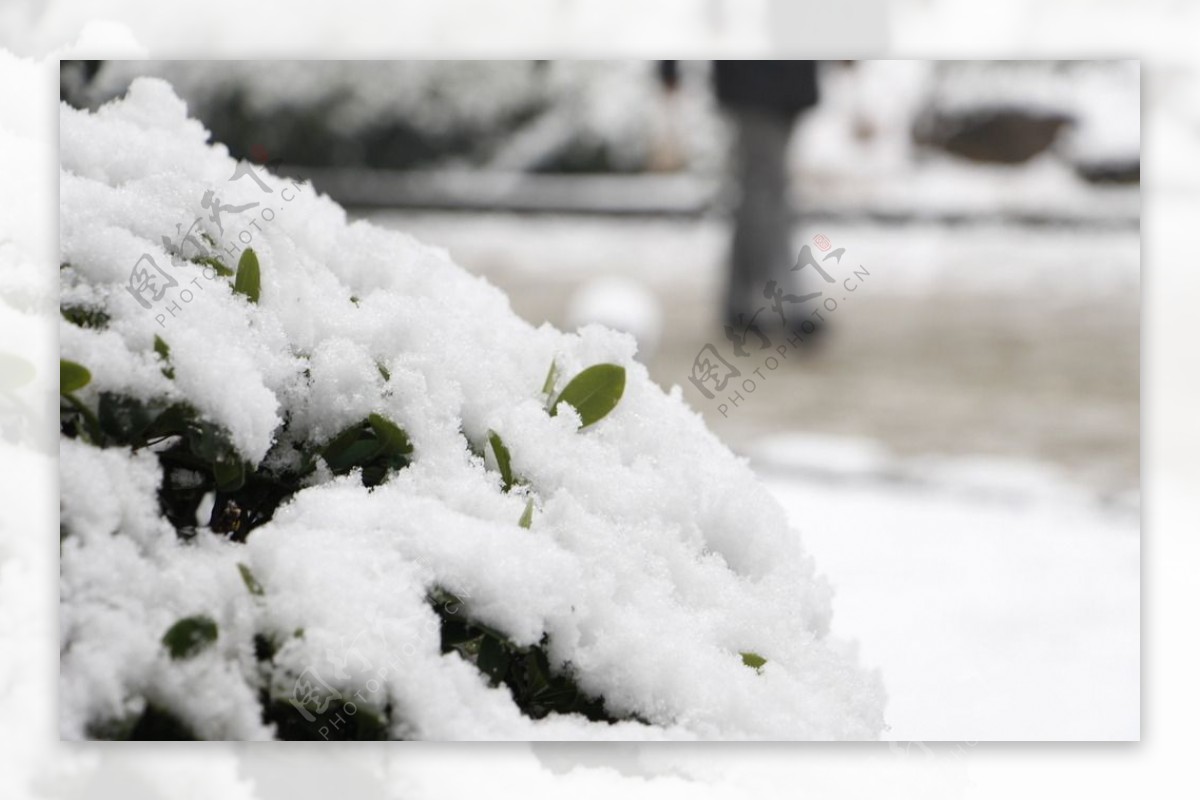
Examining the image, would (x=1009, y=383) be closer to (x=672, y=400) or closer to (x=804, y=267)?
(x=804, y=267)

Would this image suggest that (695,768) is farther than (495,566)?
Yes

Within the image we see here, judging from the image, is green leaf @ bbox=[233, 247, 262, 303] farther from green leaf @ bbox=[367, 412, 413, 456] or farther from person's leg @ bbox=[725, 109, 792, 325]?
person's leg @ bbox=[725, 109, 792, 325]

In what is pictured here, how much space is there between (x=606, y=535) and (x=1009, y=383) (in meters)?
1.97

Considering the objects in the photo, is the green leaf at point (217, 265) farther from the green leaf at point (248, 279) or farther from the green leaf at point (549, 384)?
the green leaf at point (549, 384)

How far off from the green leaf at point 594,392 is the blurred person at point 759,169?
802mm

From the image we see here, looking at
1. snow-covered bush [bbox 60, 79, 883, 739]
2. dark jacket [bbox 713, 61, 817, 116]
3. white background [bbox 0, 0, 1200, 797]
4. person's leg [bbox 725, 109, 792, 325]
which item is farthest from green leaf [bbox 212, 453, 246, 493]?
person's leg [bbox 725, 109, 792, 325]

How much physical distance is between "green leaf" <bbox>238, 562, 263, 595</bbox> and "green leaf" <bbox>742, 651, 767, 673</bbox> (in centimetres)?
36

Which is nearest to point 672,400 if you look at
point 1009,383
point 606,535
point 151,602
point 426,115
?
point 606,535

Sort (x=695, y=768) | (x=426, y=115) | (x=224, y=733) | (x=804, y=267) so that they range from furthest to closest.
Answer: (x=426, y=115) < (x=804, y=267) < (x=695, y=768) < (x=224, y=733)

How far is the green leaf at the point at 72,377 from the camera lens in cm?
83

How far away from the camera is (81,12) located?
1350 mm

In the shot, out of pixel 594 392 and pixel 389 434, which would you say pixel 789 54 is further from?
pixel 389 434

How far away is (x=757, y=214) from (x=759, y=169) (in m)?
0.08

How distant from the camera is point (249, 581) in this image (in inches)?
31.1
